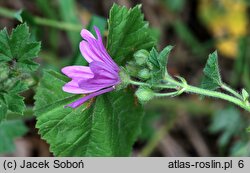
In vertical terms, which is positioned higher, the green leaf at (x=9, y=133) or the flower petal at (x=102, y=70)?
the green leaf at (x=9, y=133)

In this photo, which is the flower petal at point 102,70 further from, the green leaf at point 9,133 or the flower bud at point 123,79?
the green leaf at point 9,133

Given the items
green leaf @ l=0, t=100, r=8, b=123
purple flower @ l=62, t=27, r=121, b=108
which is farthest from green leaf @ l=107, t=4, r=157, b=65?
green leaf @ l=0, t=100, r=8, b=123

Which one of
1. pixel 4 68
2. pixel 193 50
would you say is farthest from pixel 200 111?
pixel 4 68

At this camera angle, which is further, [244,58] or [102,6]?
[102,6]

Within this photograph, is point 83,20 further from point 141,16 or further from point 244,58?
point 141,16

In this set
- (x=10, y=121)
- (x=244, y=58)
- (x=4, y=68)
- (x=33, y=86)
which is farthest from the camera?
(x=244, y=58)

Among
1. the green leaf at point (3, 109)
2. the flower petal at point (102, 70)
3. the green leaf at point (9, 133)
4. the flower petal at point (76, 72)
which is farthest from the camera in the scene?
the green leaf at point (9, 133)

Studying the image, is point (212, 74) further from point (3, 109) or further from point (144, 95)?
point (3, 109)

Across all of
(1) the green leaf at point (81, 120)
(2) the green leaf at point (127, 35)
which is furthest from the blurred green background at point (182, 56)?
(2) the green leaf at point (127, 35)
